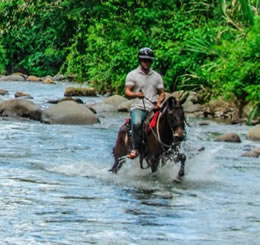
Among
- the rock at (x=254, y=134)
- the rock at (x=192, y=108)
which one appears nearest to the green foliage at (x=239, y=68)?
the rock at (x=192, y=108)

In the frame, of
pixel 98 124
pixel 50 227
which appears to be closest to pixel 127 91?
pixel 50 227

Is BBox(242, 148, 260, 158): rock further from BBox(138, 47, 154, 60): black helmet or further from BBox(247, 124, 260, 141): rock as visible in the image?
BBox(138, 47, 154, 60): black helmet

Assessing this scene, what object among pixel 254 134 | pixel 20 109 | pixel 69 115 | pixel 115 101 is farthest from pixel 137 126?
pixel 115 101

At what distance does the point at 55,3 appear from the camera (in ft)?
110

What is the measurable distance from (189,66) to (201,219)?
19.1m

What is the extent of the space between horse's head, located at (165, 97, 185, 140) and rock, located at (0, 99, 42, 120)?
12.8 meters

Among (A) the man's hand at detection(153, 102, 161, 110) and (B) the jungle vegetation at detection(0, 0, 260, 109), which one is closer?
(A) the man's hand at detection(153, 102, 161, 110)

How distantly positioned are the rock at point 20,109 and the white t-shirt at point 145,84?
12.2 meters

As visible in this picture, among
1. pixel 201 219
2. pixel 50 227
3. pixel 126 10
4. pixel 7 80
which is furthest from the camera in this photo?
pixel 7 80

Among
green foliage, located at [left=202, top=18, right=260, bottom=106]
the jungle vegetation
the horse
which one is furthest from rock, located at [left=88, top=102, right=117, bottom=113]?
the horse

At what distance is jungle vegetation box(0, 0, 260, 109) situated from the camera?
80.4 feet

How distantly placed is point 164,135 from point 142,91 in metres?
0.71

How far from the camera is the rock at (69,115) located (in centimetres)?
2356

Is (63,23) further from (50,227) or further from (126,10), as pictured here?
(50,227)
